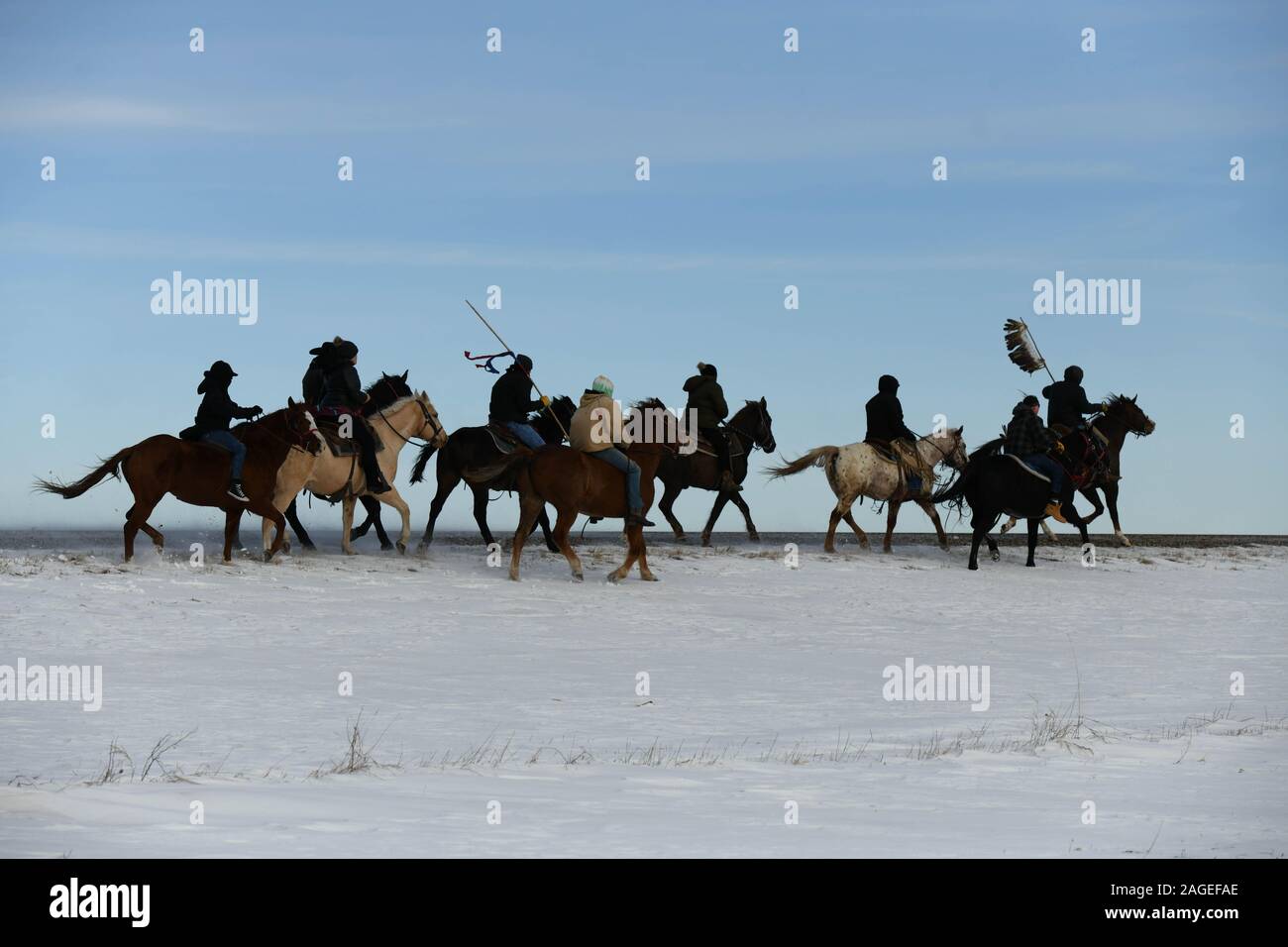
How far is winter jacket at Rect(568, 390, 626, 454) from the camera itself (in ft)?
66.4

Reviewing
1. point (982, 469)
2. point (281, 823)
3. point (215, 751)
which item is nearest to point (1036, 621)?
point (982, 469)

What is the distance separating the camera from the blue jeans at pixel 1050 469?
24484 millimetres

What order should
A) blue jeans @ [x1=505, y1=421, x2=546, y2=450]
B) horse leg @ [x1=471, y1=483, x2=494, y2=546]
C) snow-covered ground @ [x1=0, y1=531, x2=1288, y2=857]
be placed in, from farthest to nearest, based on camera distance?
horse leg @ [x1=471, y1=483, x2=494, y2=546] → blue jeans @ [x1=505, y1=421, x2=546, y2=450] → snow-covered ground @ [x1=0, y1=531, x2=1288, y2=857]

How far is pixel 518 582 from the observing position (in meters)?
20.5

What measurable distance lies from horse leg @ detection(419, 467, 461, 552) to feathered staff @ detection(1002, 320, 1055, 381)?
30.9ft

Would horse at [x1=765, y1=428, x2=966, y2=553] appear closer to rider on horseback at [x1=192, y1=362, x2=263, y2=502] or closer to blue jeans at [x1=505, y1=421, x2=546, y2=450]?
blue jeans at [x1=505, y1=421, x2=546, y2=450]

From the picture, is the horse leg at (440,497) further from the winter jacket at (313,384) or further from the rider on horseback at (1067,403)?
the rider on horseback at (1067,403)

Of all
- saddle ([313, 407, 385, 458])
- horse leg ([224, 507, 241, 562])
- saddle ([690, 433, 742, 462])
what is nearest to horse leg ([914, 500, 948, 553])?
saddle ([690, 433, 742, 462])

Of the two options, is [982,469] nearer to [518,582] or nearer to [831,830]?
[518,582]

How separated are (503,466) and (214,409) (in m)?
3.60

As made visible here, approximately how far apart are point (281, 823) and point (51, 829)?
3.52 feet

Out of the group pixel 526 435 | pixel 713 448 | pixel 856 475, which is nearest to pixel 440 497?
pixel 526 435

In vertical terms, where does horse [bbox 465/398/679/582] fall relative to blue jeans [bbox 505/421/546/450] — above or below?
below

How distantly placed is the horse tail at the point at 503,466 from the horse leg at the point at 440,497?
1463 mm
